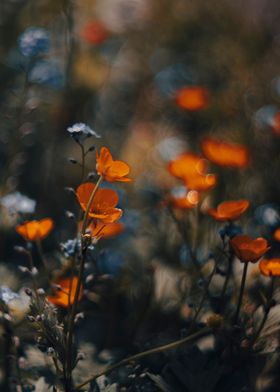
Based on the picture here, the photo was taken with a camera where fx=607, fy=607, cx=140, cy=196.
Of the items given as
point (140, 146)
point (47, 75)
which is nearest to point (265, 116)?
point (140, 146)

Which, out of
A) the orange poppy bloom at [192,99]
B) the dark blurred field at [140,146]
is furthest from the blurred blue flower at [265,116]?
the orange poppy bloom at [192,99]

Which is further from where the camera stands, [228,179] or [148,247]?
[228,179]

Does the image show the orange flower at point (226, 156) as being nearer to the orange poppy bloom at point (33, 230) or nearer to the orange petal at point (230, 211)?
the orange petal at point (230, 211)

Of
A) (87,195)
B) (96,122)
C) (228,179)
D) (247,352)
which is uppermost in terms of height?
(87,195)

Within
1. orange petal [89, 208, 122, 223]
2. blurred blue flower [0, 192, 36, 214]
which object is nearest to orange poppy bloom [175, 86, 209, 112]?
blurred blue flower [0, 192, 36, 214]

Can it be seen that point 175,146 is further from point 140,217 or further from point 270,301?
point 270,301

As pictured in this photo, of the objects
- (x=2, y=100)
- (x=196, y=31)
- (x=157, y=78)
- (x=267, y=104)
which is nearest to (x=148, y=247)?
(x=2, y=100)
